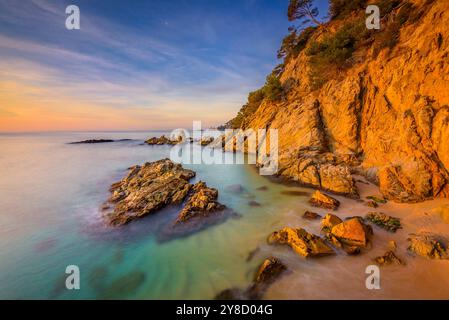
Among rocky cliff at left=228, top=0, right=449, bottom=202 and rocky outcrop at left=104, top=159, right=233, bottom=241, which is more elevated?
rocky cliff at left=228, top=0, right=449, bottom=202

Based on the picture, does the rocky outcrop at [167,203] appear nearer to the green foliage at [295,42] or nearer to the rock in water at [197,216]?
the rock in water at [197,216]

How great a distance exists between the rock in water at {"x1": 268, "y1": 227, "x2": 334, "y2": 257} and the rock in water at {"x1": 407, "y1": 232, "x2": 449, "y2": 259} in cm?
242

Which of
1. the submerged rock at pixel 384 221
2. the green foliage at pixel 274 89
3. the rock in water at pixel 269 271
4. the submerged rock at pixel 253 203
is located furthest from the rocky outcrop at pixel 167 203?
the green foliage at pixel 274 89

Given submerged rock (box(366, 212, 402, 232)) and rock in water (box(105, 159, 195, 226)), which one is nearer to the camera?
submerged rock (box(366, 212, 402, 232))

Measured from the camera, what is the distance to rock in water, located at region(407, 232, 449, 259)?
526 centimetres

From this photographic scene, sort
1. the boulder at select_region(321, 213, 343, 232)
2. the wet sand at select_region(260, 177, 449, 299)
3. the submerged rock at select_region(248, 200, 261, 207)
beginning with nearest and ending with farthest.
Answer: the wet sand at select_region(260, 177, 449, 299) → the boulder at select_region(321, 213, 343, 232) → the submerged rock at select_region(248, 200, 261, 207)

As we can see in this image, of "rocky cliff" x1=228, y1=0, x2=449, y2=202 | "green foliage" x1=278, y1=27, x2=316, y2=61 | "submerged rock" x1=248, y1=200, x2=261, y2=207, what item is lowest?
"submerged rock" x1=248, y1=200, x2=261, y2=207

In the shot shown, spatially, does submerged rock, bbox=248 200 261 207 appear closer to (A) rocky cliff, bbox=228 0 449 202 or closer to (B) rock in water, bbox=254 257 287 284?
(A) rocky cliff, bbox=228 0 449 202

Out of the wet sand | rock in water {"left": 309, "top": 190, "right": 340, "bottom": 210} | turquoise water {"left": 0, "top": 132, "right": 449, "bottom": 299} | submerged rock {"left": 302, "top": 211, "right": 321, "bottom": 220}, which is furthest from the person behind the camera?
rock in water {"left": 309, "top": 190, "right": 340, "bottom": 210}

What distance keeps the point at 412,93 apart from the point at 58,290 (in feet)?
56.5

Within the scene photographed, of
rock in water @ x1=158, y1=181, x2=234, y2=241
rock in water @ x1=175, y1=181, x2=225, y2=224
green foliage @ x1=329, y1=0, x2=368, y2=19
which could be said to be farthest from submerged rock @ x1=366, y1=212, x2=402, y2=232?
green foliage @ x1=329, y1=0, x2=368, y2=19

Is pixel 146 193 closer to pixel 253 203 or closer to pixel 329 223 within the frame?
pixel 253 203

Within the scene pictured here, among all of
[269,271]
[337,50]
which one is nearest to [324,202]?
[269,271]

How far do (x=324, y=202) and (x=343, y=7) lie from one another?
24.7 meters
